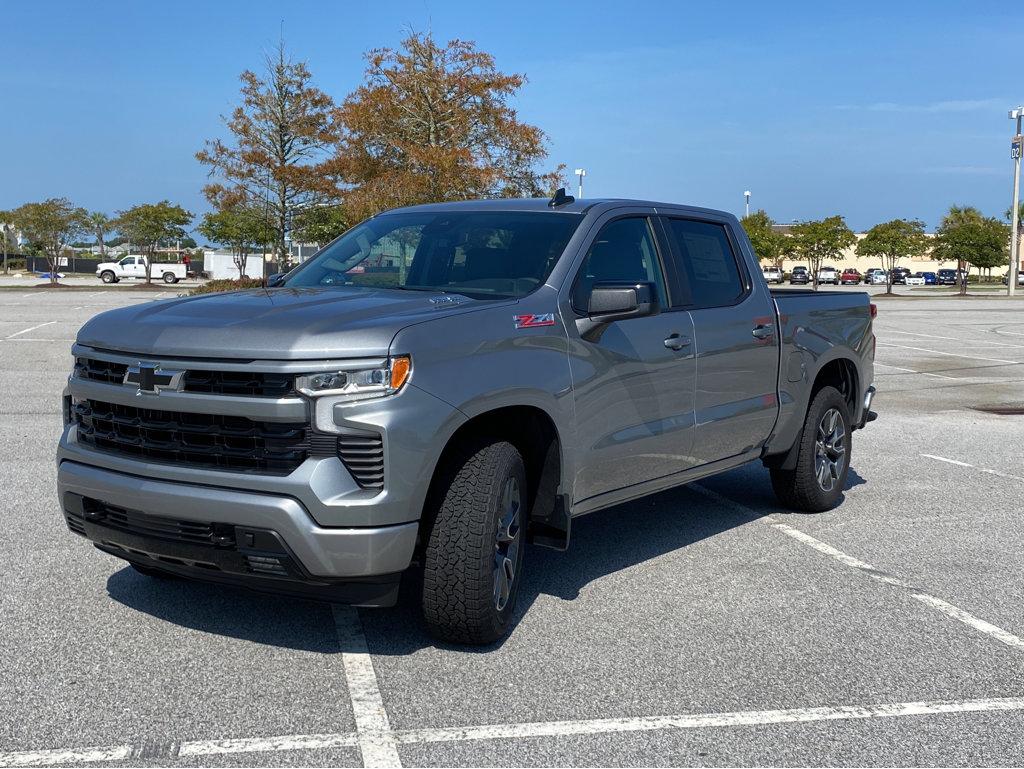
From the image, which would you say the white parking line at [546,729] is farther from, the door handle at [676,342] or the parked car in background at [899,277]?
the parked car in background at [899,277]

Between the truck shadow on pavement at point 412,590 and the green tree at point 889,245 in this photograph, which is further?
the green tree at point 889,245

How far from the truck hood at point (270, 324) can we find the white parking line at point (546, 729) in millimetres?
1368

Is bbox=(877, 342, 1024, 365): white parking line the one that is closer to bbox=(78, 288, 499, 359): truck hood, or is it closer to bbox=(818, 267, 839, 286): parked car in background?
bbox=(78, 288, 499, 359): truck hood

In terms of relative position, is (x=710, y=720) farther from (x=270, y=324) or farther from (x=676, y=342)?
(x=676, y=342)

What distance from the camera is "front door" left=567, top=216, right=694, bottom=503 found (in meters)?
5.35

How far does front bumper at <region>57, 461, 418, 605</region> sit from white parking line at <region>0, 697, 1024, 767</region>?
64cm

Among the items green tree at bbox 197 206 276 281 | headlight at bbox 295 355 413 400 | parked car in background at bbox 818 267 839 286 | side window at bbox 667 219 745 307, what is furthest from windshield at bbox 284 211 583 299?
parked car in background at bbox 818 267 839 286

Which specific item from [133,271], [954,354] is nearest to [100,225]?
[133,271]

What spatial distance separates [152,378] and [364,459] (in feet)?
3.04

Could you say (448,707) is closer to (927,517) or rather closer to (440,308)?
(440,308)

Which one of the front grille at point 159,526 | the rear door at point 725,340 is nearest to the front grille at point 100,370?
the front grille at point 159,526

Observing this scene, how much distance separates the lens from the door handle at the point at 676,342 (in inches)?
233

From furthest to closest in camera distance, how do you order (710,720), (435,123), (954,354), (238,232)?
(238,232) → (435,123) → (954,354) → (710,720)

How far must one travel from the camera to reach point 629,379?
18.4ft
